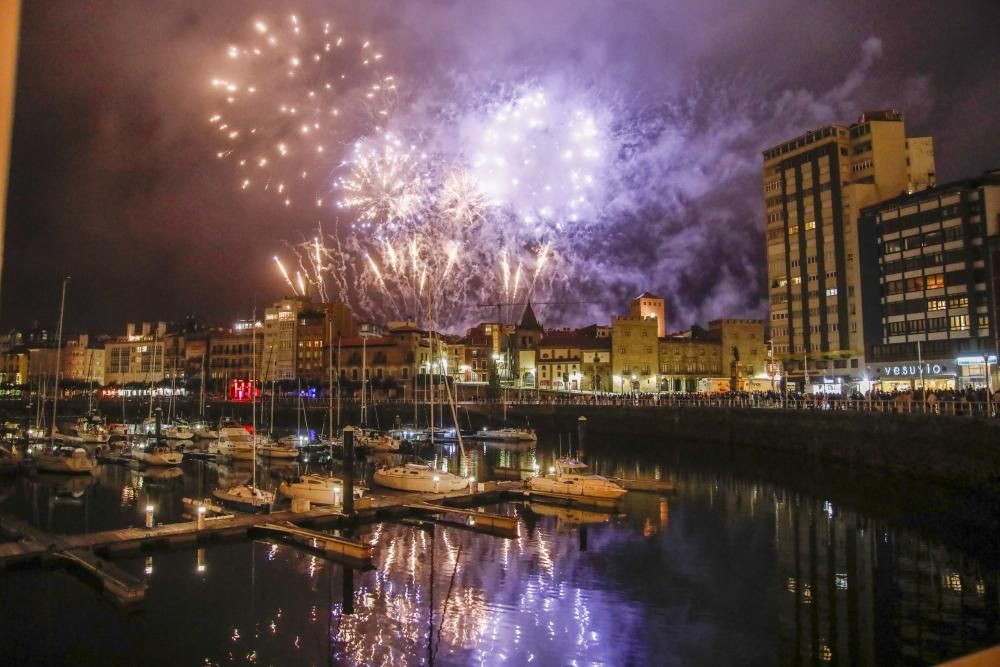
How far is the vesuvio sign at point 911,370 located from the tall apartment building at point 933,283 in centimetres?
8

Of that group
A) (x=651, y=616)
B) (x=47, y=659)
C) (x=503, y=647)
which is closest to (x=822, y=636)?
(x=651, y=616)

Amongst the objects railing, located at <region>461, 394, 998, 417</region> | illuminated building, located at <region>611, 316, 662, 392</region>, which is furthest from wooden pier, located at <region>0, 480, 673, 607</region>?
illuminated building, located at <region>611, 316, 662, 392</region>

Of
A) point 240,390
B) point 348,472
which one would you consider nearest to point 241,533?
point 348,472

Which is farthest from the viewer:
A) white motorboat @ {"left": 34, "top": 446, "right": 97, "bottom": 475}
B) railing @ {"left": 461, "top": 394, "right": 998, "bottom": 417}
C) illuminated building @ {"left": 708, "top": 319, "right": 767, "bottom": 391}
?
illuminated building @ {"left": 708, "top": 319, "right": 767, "bottom": 391}

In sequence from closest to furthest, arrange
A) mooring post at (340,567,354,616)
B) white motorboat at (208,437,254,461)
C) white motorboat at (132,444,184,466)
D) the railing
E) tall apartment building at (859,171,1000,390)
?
mooring post at (340,567,354,616)
the railing
white motorboat at (132,444,184,466)
white motorboat at (208,437,254,461)
tall apartment building at (859,171,1000,390)

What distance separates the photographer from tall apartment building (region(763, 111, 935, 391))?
6694 centimetres

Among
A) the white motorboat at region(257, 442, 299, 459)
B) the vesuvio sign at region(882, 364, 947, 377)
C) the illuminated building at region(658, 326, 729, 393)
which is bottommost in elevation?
the white motorboat at region(257, 442, 299, 459)

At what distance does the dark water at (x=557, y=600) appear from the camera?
14.8 metres

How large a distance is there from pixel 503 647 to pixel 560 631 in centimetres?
154

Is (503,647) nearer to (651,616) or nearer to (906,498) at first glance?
(651,616)

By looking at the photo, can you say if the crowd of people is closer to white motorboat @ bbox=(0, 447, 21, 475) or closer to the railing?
the railing

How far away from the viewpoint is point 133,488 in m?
36.6

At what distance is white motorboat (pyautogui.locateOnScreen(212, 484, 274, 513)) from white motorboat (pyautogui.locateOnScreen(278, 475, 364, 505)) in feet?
3.00

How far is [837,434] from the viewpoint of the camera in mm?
41250
